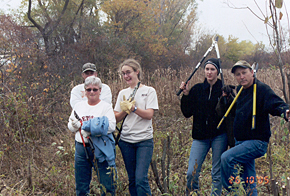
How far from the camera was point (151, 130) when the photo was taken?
104 inches

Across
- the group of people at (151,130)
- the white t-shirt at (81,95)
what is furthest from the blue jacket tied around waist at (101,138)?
the white t-shirt at (81,95)

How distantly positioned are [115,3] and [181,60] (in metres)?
6.94

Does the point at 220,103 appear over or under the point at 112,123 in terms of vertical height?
over

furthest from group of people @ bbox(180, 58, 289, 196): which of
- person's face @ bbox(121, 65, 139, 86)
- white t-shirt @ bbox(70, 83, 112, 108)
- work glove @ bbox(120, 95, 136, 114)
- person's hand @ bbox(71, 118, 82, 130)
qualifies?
person's hand @ bbox(71, 118, 82, 130)

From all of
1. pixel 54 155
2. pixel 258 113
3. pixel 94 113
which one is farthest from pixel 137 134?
pixel 54 155

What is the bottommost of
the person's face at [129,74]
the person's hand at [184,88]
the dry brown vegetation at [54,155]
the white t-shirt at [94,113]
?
the dry brown vegetation at [54,155]

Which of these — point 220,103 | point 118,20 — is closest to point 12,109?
point 220,103

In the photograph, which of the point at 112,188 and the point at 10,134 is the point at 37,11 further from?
the point at 112,188

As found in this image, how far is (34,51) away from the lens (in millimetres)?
8352

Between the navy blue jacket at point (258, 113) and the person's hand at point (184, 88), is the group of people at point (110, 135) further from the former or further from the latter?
the navy blue jacket at point (258, 113)

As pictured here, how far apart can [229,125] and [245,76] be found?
0.53 m

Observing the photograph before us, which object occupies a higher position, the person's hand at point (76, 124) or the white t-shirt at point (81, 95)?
→ the white t-shirt at point (81, 95)

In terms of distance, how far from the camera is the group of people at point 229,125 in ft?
7.64

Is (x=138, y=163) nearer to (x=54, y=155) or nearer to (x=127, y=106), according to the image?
(x=127, y=106)
